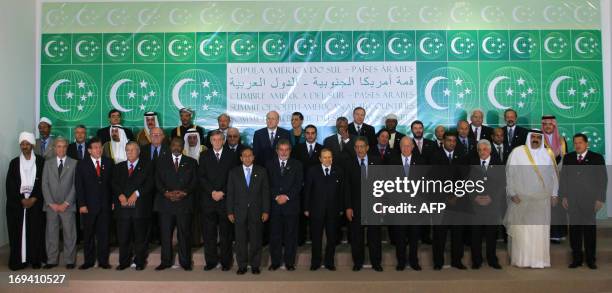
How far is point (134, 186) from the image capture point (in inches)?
210

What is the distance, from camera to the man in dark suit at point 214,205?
534 centimetres

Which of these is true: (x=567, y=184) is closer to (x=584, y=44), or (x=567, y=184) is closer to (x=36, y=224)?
(x=584, y=44)

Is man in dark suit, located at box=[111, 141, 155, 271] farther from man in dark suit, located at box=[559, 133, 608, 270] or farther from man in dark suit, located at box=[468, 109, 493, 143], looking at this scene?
man in dark suit, located at box=[559, 133, 608, 270]

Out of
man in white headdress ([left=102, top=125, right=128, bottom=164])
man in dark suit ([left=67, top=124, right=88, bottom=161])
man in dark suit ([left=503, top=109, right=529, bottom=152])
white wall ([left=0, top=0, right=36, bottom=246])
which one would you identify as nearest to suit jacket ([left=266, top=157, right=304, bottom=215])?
man in white headdress ([left=102, top=125, right=128, bottom=164])

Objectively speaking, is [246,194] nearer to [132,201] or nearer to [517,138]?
[132,201]

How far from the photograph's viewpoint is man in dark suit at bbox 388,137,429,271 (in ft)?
17.5

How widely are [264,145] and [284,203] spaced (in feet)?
3.62

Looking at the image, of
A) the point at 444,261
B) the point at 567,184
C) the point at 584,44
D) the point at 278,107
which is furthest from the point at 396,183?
the point at 584,44

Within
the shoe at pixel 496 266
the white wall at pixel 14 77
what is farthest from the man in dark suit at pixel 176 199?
the shoe at pixel 496 266

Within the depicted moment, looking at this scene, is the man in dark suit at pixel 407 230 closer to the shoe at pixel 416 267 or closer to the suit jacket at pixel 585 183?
the shoe at pixel 416 267

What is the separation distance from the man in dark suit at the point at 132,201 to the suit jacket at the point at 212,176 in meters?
0.54

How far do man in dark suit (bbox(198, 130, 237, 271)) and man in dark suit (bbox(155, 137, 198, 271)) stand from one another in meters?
0.12

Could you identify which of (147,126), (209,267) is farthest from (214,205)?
A: (147,126)

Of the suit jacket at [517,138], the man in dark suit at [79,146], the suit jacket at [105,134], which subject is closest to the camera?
the man in dark suit at [79,146]
